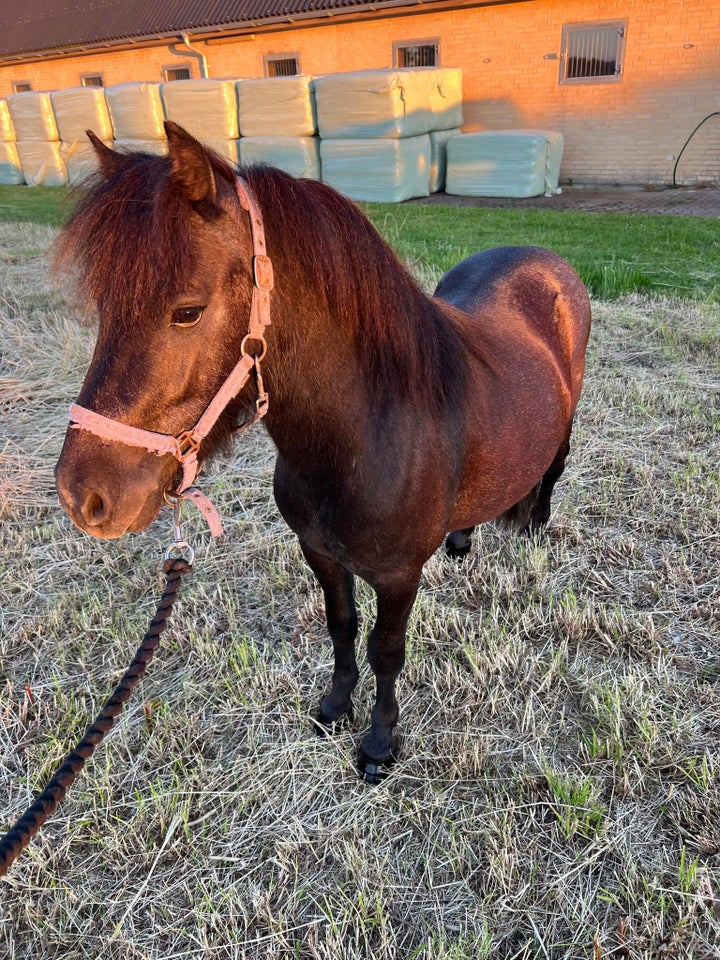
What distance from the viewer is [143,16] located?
18.6 meters

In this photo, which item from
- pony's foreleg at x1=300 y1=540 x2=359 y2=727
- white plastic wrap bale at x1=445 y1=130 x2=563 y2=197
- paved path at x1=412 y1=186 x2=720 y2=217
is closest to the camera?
pony's foreleg at x1=300 y1=540 x2=359 y2=727

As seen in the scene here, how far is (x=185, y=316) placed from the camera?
4.14 ft

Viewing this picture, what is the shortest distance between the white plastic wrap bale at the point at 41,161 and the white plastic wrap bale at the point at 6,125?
357 millimetres

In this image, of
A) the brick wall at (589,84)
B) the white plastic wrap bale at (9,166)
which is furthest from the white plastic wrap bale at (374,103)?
the white plastic wrap bale at (9,166)

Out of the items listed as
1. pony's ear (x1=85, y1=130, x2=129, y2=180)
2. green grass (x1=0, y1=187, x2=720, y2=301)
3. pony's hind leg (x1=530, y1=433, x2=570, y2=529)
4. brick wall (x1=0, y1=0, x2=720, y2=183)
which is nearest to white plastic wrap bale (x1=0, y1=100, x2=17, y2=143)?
green grass (x1=0, y1=187, x2=720, y2=301)

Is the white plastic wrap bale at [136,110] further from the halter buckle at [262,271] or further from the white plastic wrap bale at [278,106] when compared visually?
the halter buckle at [262,271]

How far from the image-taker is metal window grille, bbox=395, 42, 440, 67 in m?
14.6

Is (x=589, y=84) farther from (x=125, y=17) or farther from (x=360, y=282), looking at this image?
(x=125, y=17)

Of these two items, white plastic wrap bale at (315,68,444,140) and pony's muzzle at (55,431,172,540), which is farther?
white plastic wrap bale at (315,68,444,140)

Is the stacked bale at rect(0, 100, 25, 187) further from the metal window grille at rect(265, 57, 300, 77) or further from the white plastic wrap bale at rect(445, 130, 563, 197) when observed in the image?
the white plastic wrap bale at rect(445, 130, 563, 197)

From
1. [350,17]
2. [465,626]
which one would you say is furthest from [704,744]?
[350,17]

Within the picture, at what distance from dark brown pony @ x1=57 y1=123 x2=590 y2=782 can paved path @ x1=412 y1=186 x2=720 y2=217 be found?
34.1ft

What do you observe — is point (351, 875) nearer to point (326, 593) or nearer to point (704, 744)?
point (326, 593)

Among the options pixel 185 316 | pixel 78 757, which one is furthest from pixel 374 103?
pixel 78 757
